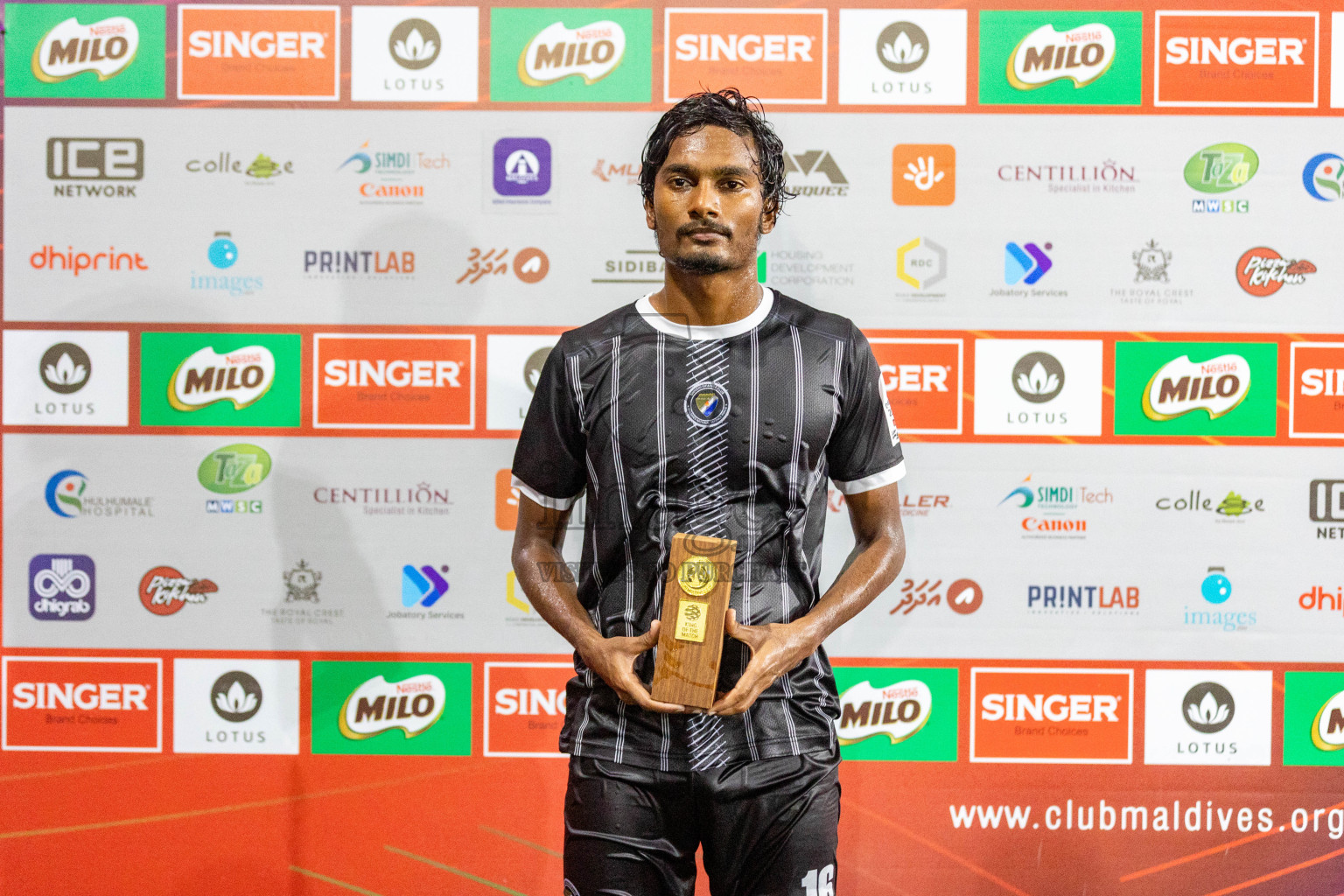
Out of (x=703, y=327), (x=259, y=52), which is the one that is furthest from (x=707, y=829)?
(x=259, y=52)

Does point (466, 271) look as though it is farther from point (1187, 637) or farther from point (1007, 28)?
point (1187, 637)

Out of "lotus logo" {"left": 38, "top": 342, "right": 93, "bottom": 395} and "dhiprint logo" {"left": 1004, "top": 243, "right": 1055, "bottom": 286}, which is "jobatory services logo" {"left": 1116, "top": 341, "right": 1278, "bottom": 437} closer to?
"dhiprint logo" {"left": 1004, "top": 243, "right": 1055, "bottom": 286}

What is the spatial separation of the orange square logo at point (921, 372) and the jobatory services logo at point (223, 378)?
142 cm

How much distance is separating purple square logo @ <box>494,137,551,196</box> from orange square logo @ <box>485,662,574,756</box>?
1146 millimetres

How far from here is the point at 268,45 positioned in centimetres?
219

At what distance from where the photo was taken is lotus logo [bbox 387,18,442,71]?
7.13ft

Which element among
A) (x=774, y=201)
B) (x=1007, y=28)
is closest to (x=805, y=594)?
(x=774, y=201)

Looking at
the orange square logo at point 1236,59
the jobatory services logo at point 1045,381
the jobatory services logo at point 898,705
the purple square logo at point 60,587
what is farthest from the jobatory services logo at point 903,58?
the purple square logo at point 60,587

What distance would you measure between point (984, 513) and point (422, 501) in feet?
4.44

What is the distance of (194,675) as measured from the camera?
2.23 m

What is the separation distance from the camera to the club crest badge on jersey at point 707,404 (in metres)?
1.27

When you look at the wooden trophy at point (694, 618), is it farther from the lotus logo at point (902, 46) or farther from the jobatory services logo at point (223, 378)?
the lotus logo at point (902, 46)

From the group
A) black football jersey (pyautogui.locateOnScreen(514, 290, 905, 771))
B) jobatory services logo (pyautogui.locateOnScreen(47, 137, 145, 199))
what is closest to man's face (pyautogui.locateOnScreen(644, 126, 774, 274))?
black football jersey (pyautogui.locateOnScreen(514, 290, 905, 771))

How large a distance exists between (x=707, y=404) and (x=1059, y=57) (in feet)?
4.96
